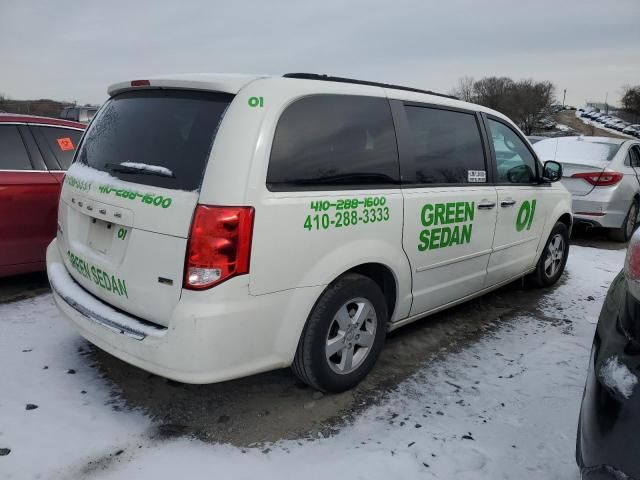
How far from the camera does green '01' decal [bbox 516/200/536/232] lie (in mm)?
4251

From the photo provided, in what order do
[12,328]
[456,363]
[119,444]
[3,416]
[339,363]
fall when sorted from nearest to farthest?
[119,444], [3,416], [339,363], [456,363], [12,328]

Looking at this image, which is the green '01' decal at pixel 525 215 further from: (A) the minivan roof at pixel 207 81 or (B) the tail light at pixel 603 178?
(B) the tail light at pixel 603 178

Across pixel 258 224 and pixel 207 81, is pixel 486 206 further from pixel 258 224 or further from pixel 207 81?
pixel 207 81

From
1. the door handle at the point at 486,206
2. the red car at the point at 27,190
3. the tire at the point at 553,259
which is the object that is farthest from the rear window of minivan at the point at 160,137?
the tire at the point at 553,259


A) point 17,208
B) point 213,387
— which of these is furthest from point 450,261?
point 17,208

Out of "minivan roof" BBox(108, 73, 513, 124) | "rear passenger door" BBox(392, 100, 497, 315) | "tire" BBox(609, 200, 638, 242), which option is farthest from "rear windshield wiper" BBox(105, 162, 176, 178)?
"tire" BBox(609, 200, 638, 242)

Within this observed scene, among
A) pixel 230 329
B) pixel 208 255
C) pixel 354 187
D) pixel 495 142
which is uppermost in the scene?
pixel 495 142

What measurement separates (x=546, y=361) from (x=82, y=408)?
9.49 ft

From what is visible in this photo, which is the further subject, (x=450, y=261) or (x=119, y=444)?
(x=450, y=261)

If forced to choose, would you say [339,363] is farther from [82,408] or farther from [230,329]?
[82,408]

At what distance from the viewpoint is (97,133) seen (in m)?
3.12

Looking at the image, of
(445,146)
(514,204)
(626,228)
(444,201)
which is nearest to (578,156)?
(626,228)

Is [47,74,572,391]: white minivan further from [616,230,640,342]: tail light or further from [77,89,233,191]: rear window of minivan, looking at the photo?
[616,230,640,342]: tail light

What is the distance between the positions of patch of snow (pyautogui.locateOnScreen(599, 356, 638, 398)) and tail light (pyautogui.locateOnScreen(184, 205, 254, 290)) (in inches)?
57.8
